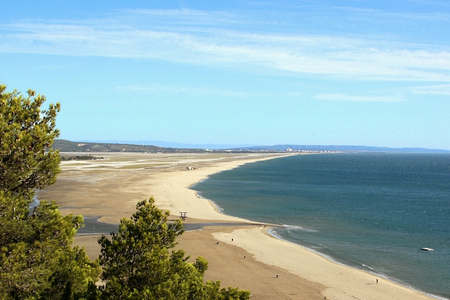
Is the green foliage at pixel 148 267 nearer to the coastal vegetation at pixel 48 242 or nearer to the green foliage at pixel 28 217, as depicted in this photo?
the coastal vegetation at pixel 48 242

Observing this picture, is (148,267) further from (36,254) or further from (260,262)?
(260,262)

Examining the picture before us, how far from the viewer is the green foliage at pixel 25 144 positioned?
46.3ft

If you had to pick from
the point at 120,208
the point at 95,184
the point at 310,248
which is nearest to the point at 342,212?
the point at 310,248

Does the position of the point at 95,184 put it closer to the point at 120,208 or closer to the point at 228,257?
the point at 120,208

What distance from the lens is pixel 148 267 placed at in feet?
49.2

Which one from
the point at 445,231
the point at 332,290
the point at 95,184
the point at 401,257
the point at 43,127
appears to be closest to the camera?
the point at 43,127

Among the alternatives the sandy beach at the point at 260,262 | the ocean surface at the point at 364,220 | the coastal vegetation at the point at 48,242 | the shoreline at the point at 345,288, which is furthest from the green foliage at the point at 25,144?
the ocean surface at the point at 364,220

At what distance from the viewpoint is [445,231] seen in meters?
54.4

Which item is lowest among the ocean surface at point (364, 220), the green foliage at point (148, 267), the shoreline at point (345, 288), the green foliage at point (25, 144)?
the shoreline at point (345, 288)

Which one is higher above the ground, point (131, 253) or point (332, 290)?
point (131, 253)

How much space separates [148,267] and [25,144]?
18.5ft

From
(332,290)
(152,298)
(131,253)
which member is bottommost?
(332,290)

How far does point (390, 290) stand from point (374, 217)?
106ft

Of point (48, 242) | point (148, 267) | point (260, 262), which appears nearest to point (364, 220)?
point (260, 262)
